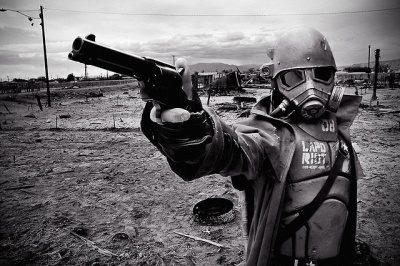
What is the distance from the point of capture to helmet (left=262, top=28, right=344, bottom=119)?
214cm

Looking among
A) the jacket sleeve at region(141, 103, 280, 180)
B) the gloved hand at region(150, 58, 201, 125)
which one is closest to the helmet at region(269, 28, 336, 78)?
the jacket sleeve at region(141, 103, 280, 180)

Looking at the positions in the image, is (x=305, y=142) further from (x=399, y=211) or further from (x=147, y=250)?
(x=399, y=211)

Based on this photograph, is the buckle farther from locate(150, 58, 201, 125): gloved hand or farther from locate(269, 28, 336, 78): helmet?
locate(150, 58, 201, 125): gloved hand

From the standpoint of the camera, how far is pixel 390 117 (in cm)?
1447

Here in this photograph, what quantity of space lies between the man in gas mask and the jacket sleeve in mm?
13

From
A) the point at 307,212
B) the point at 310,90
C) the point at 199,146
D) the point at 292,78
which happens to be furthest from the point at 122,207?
the point at 199,146

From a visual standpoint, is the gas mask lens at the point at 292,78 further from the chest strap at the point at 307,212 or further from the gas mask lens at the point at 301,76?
the chest strap at the point at 307,212

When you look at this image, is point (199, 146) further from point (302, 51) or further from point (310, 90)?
point (302, 51)

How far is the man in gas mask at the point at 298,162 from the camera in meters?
1.85

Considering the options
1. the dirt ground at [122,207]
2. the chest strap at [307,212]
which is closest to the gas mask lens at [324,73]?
the chest strap at [307,212]

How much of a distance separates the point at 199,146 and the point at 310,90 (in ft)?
4.33

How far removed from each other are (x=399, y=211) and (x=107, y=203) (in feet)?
19.0

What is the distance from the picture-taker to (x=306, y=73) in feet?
7.30

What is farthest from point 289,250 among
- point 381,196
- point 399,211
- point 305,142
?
point 381,196
